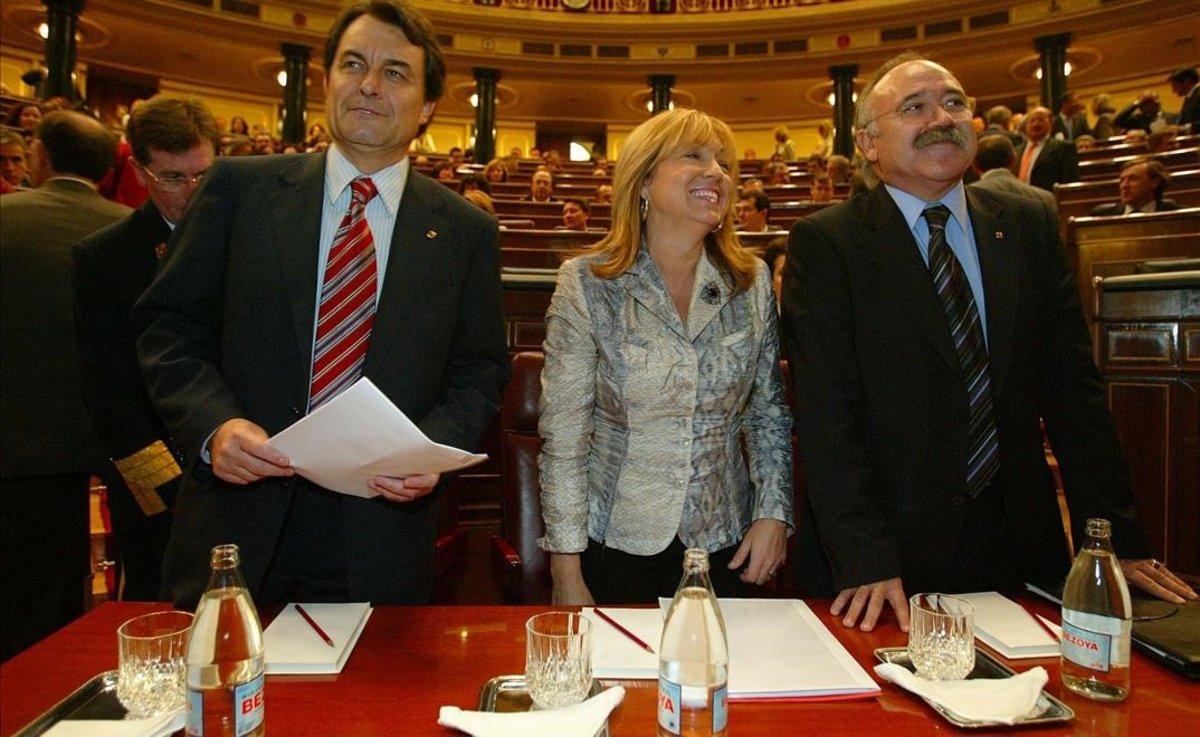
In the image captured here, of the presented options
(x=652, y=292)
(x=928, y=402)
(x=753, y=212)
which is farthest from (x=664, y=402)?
(x=753, y=212)

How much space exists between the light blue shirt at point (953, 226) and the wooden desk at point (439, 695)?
2.64 feet

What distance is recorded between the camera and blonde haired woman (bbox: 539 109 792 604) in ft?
5.31

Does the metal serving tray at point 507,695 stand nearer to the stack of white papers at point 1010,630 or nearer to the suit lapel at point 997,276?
the stack of white papers at point 1010,630

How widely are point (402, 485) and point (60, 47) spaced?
45.2 feet

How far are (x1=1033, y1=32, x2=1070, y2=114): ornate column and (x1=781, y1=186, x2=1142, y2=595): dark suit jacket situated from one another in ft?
42.8

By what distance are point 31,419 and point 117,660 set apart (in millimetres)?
1407

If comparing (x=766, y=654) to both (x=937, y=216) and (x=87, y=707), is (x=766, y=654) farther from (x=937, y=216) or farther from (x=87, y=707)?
(x=937, y=216)

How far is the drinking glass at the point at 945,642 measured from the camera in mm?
1009

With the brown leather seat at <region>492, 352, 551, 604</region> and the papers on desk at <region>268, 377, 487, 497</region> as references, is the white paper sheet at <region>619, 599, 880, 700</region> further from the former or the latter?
the brown leather seat at <region>492, 352, 551, 604</region>

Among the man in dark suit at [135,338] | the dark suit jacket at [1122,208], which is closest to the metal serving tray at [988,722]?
the man in dark suit at [135,338]

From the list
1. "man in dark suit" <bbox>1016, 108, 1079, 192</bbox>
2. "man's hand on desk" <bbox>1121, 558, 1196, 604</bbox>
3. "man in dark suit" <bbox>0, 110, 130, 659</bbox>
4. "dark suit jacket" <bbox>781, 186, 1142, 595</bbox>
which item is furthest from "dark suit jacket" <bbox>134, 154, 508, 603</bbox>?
"man in dark suit" <bbox>1016, 108, 1079, 192</bbox>

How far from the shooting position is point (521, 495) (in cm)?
183

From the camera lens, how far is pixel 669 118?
1.75 m

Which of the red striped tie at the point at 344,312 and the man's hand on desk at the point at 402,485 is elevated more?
the red striped tie at the point at 344,312
